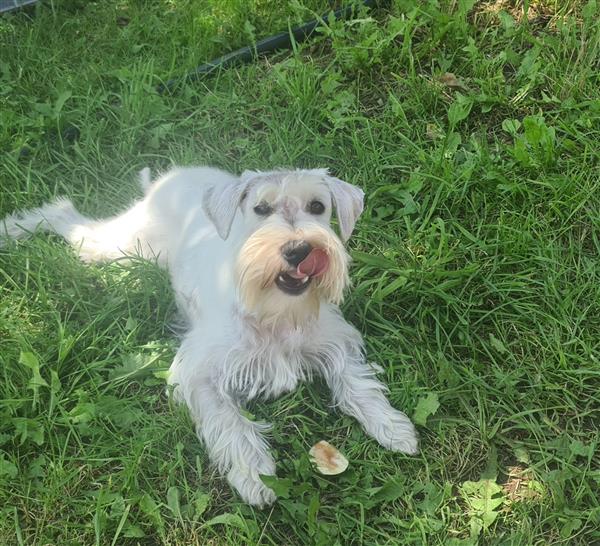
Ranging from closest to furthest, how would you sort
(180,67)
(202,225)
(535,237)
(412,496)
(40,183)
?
(412,496) → (202,225) → (535,237) → (40,183) → (180,67)

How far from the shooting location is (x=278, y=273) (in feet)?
9.52

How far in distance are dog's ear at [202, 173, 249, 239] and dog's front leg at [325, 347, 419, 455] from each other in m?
0.87

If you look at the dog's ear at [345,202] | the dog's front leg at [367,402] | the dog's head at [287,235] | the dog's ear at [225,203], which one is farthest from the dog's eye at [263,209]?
the dog's front leg at [367,402]

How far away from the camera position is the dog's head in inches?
113

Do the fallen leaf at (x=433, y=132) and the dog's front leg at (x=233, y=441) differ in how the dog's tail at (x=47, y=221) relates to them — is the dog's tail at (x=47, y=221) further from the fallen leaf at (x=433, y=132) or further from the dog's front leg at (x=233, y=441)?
the fallen leaf at (x=433, y=132)

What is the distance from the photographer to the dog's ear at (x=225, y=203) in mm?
3164

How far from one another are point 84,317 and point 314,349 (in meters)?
1.24

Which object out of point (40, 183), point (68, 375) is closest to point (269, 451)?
point (68, 375)

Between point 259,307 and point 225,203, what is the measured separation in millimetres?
488

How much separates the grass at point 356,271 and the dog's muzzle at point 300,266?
761mm

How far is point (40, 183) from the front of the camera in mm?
4414

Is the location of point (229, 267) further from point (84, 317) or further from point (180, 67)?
point (180, 67)

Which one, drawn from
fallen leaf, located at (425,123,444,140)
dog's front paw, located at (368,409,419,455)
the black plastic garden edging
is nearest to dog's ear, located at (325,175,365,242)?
dog's front paw, located at (368,409,419,455)

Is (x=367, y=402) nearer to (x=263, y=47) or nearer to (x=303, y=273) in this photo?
(x=303, y=273)
